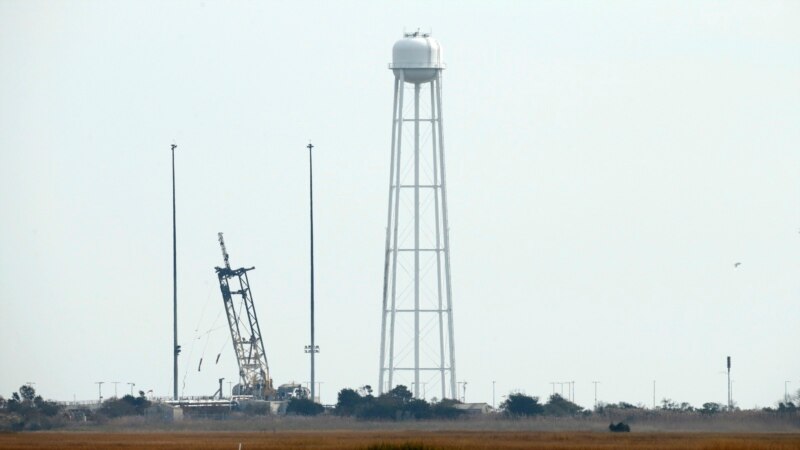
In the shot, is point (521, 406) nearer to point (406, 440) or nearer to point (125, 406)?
point (125, 406)

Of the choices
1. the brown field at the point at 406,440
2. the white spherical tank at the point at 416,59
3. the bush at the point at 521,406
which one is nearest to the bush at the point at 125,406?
the bush at the point at 521,406

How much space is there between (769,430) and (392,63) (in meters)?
36.2

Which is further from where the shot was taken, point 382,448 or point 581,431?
point 581,431

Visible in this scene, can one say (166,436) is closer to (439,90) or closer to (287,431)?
(287,431)

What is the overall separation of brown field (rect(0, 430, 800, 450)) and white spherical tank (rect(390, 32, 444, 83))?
2423 centimetres

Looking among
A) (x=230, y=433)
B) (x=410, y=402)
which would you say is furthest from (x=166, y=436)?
(x=410, y=402)

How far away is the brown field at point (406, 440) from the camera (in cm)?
11594

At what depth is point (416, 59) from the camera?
160750mm

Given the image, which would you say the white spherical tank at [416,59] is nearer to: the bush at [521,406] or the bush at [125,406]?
the bush at [521,406]

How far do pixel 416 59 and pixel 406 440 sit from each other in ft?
154

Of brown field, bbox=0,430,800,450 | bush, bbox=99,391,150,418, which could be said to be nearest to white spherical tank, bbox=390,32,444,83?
brown field, bbox=0,430,800,450

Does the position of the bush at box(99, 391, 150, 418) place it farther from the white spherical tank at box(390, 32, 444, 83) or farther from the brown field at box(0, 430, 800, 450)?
the white spherical tank at box(390, 32, 444, 83)

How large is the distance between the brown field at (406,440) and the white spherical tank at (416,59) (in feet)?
79.5

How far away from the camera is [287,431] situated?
15738cm
